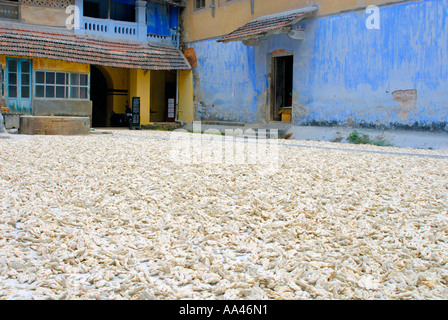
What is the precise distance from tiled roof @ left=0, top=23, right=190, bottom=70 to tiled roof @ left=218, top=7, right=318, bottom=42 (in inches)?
147

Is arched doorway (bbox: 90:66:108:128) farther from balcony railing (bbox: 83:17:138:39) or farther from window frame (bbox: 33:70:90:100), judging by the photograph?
window frame (bbox: 33:70:90:100)

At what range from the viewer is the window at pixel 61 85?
1409 centimetres

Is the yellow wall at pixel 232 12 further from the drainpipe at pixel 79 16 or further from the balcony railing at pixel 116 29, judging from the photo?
the drainpipe at pixel 79 16

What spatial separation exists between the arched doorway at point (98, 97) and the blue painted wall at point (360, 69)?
20.8ft

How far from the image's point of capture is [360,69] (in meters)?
10.9

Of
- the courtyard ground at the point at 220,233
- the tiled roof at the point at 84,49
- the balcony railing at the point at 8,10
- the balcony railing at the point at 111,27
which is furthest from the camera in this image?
the balcony railing at the point at 111,27

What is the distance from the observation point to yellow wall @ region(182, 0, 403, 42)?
11438 millimetres

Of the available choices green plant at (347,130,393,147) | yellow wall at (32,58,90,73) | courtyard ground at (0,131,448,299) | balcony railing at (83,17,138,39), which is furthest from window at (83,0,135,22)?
courtyard ground at (0,131,448,299)

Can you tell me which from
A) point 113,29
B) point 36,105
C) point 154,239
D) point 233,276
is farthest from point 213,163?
point 113,29

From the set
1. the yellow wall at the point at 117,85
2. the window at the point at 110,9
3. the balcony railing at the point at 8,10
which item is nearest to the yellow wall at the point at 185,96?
the yellow wall at the point at 117,85

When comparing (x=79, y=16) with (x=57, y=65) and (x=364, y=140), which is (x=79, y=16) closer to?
(x=57, y=65)

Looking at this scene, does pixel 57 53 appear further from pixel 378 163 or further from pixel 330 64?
pixel 378 163

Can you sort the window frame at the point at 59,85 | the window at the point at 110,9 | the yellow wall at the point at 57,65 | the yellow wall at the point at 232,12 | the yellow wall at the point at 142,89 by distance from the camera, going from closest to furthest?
1. the yellow wall at the point at 232,12
2. the yellow wall at the point at 57,65
3. the window frame at the point at 59,85
4. the window at the point at 110,9
5. the yellow wall at the point at 142,89
